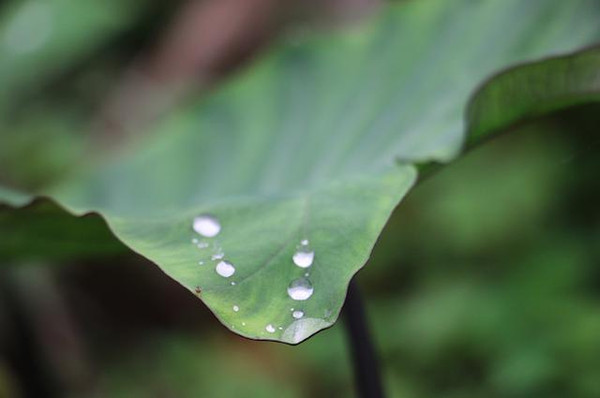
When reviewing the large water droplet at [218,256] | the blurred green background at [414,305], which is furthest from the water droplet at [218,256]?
the blurred green background at [414,305]

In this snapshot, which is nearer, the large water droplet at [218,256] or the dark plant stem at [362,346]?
the large water droplet at [218,256]

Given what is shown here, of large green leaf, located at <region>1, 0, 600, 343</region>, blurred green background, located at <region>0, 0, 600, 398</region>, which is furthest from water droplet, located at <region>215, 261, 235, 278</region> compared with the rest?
blurred green background, located at <region>0, 0, 600, 398</region>

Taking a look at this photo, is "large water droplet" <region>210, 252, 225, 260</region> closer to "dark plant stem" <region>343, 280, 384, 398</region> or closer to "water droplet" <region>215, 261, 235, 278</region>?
"water droplet" <region>215, 261, 235, 278</region>

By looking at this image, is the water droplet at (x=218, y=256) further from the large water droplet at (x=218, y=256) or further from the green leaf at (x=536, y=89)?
the green leaf at (x=536, y=89)

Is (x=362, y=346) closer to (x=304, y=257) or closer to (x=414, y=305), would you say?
(x=304, y=257)

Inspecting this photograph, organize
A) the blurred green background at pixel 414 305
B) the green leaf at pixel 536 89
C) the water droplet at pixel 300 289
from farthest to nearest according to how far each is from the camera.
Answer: the blurred green background at pixel 414 305 < the green leaf at pixel 536 89 < the water droplet at pixel 300 289

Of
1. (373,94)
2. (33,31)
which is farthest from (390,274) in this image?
(33,31)

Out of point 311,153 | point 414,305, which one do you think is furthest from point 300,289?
point 414,305
